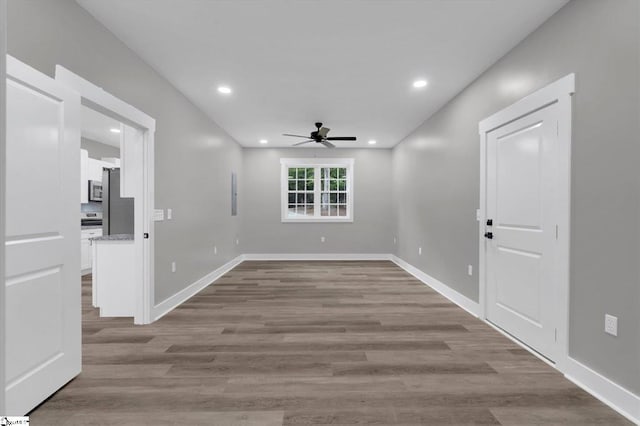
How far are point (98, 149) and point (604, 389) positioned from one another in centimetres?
844

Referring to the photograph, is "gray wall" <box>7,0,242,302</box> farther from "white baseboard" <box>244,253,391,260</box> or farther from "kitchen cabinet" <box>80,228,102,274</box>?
"kitchen cabinet" <box>80,228,102,274</box>

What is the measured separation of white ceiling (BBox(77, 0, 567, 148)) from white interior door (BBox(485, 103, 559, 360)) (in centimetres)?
79

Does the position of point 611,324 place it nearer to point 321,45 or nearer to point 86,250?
point 321,45

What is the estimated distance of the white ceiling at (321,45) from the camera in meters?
2.42

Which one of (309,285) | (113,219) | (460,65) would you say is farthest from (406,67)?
(113,219)

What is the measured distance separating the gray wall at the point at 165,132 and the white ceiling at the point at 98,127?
1.40m

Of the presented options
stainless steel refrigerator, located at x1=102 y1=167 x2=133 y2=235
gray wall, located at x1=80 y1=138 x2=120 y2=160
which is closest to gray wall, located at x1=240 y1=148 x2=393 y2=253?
gray wall, located at x1=80 y1=138 x2=120 y2=160

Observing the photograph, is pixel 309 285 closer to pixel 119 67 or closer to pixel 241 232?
pixel 241 232

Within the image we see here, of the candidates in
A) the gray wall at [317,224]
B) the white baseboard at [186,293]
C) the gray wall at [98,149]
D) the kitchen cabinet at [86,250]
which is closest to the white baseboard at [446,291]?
the gray wall at [317,224]

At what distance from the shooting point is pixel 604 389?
6.59 feet

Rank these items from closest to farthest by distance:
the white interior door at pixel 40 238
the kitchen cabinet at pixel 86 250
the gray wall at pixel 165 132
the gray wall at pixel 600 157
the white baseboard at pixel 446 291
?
the white interior door at pixel 40 238 < the gray wall at pixel 600 157 < the gray wall at pixel 165 132 < the white baseboard at pixel 446 291 < the kitchen cabinet at pixel 86 250

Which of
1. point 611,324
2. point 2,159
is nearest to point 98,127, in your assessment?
point 2,159

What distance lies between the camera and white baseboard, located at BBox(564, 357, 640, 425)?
1.83m

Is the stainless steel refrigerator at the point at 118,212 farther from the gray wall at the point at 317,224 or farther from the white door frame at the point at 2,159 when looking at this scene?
the white door frame at the point at 2,159
